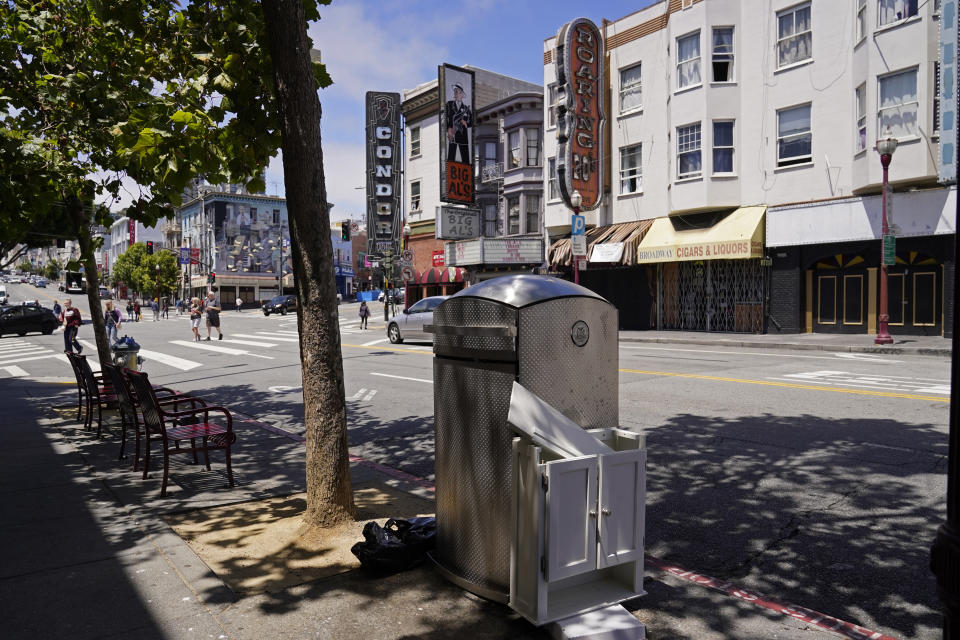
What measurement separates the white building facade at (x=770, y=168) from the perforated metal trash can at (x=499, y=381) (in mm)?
19246

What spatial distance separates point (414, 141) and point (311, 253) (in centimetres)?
3894

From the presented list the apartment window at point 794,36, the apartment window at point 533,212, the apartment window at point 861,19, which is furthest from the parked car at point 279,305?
the apartment window at point 861,19

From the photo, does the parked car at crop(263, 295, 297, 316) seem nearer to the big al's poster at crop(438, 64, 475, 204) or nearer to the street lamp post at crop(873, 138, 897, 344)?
the big al's poster at crop(438, 64, 475, 204)

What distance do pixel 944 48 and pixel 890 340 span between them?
305 inches

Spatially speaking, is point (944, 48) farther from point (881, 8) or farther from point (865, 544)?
point (865, 544)

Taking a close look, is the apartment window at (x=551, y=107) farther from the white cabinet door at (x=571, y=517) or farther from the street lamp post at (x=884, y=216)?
the white cabinet door at (x=571, y=517)

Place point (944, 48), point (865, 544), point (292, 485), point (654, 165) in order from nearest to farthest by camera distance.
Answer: point (865, 544) < point (292, 485) < point (944, 48) < point (654, 165)

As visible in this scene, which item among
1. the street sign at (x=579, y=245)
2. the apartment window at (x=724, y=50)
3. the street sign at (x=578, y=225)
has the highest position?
the apartment window at (x=724, y=50)

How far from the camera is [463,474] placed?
3662 mm

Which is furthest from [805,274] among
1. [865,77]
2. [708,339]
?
[865,77]

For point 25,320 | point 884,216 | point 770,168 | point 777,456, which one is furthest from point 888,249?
point 25,320

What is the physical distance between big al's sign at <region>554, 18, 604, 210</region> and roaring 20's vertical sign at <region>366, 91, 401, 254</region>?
1697 cm

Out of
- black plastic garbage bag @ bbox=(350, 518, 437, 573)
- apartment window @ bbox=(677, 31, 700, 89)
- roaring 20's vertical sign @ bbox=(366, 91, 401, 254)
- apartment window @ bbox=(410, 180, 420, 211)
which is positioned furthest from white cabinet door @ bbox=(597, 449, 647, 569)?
Answer: apartment window @ bbox=(410, 180, 420, 211)

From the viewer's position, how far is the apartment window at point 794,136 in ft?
72.8
